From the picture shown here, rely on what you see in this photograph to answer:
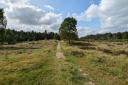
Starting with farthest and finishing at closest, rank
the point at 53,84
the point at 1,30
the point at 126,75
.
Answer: the point at 1,30 → the point at 126,75 → the point at 53,84

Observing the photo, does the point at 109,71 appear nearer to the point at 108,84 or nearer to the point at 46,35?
the point at 108,84

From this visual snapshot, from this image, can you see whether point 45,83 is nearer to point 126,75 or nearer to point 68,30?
point 126,75

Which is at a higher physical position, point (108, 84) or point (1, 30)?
point (1, 30)

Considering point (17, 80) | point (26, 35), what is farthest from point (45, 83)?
point (26, 35)

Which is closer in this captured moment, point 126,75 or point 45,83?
point 45,83

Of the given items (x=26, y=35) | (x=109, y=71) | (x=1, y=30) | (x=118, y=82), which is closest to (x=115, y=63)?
(x=109, y=71)

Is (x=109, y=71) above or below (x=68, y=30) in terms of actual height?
below

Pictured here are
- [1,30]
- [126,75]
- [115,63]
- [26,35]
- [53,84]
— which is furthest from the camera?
[26,35]

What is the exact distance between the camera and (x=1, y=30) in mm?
82875

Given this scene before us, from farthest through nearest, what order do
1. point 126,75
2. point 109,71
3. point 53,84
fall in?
point 109,71
point 126,75
point 53,84

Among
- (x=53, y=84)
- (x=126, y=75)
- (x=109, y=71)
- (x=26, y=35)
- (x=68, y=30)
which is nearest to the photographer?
(x=53, y=84)

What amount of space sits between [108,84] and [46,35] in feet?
562

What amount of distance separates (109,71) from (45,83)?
24.0 ft

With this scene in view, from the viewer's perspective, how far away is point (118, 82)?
1589 centimetres
